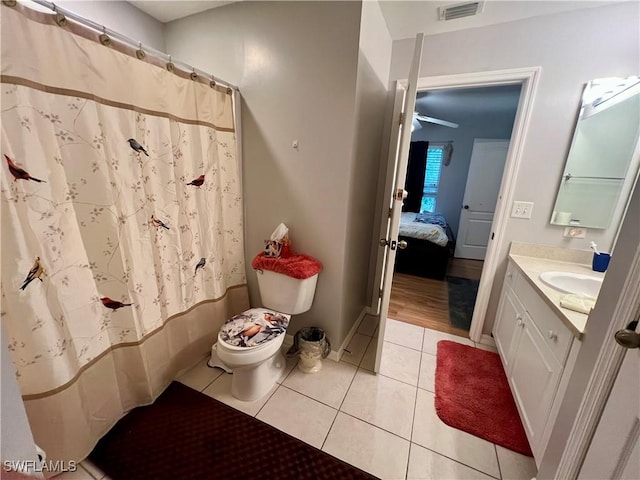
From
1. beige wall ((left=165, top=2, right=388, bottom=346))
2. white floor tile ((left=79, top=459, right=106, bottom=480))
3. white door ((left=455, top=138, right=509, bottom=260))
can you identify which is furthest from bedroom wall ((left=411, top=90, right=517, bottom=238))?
white floor tile ((left=79, top=459, right=106, bottom=480))

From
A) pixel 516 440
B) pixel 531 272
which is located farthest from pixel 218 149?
pixel 516 440

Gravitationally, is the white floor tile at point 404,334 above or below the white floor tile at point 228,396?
above

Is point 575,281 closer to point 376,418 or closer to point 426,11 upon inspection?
point 376,418

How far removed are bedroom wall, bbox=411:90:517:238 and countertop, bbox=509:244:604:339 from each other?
2972mm

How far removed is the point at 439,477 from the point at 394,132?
7.23ft

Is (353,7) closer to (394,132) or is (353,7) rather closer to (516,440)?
(394,132)

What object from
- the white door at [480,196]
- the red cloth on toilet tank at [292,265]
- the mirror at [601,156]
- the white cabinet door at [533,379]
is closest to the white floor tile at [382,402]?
the white cabinet door at [533,379]

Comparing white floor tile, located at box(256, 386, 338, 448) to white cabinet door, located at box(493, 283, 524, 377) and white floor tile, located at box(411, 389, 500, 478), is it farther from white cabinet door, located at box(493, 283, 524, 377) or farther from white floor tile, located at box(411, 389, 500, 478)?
white cabinet door, located at box(493, 283, 524, 377)

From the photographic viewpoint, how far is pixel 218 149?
1606 millimetres

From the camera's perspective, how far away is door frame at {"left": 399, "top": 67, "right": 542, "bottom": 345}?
5.45ft

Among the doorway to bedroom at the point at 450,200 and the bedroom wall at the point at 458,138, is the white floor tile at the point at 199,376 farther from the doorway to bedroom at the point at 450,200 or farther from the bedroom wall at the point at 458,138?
the bedroom wall at the point at 458,138

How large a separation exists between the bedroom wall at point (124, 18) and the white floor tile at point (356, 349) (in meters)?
2.74

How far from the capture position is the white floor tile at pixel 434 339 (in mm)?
2018

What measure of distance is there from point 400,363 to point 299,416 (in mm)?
826
